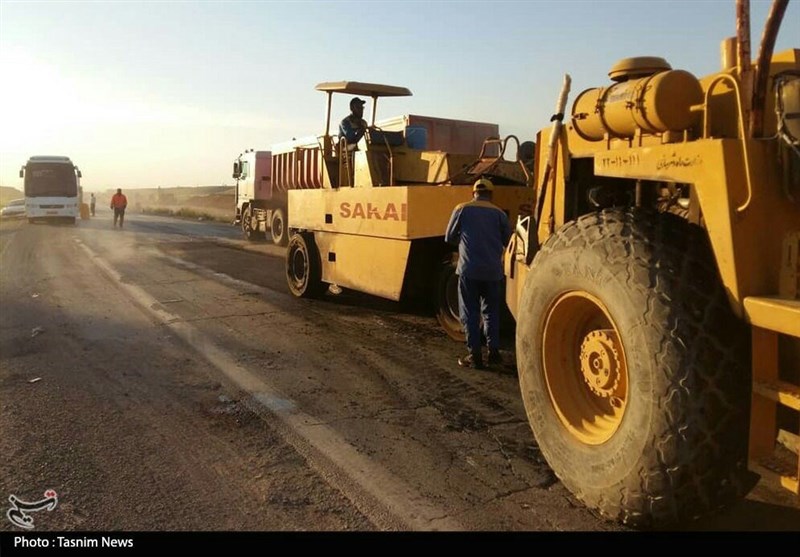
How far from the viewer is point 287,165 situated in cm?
1905

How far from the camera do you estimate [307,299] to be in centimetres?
999

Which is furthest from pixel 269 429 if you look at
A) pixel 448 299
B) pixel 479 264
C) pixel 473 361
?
pixel 448 299

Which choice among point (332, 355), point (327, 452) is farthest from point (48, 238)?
point (327, 452)

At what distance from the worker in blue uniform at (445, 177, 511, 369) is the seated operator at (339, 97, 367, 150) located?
11.9ft

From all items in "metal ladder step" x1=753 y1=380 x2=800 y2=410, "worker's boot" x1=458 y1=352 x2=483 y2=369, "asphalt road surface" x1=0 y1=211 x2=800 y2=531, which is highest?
"metal ladder step" x1=753 y1=380 x2=800 y2=410

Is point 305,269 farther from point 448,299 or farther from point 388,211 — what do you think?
point 448,299

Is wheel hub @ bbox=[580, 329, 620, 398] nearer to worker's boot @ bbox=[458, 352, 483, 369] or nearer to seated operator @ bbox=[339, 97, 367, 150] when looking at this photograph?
worker's boot @ bbox=[458, 352, 483, 369]

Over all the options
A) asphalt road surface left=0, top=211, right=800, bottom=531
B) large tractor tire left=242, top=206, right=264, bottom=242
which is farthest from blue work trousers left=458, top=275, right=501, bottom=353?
large tractor tire left=242, top=206, right=264, bottom=242

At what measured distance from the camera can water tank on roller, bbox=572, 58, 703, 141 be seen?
3.04 m

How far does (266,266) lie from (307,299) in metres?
4.80

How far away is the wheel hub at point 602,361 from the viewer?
10.7ft

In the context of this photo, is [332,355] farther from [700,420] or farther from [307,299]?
[700,420]

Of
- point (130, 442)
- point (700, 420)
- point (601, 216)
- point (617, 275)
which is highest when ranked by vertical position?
point (601, 216)

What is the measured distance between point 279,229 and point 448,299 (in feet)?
49.4
